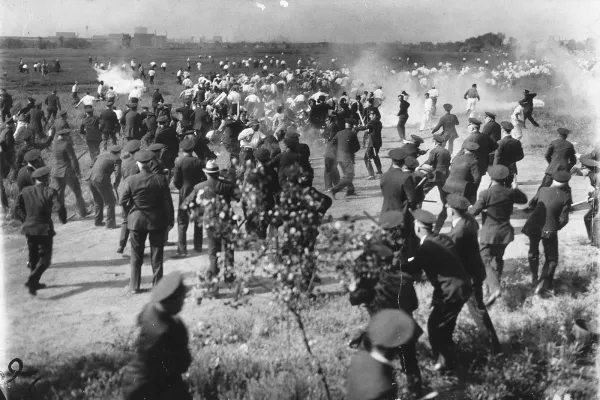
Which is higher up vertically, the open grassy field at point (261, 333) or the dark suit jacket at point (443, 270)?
the dark suit jacket at point (443, 270)

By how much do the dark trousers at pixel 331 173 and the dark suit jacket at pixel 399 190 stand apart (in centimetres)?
446

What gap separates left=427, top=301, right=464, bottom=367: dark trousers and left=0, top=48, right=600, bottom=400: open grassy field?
0.29 metres

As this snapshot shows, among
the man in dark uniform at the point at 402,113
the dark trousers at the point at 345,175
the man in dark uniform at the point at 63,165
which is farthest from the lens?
the man in dark uniform at the point at 402,113

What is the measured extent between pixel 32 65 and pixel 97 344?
3476 centimetres

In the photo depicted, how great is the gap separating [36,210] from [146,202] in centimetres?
143

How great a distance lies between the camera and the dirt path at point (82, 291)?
640cm

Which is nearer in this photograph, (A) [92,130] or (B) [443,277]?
(B) [443,277]

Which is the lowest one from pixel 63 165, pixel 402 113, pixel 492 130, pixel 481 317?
pixel 481 317

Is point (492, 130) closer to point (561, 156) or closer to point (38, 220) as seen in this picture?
point (561, 156)

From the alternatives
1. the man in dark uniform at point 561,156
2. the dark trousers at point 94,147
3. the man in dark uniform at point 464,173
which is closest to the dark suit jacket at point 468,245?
the man in dark uniform at point 464,173

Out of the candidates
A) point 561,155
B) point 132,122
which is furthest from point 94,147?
point 561,155

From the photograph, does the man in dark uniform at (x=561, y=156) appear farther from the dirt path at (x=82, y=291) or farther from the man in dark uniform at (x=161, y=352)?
the man in dark uniform at (x=161, y=352)

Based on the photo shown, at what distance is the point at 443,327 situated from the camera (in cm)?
541

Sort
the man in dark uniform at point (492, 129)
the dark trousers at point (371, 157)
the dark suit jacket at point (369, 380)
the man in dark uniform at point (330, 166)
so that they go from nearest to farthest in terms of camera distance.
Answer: the dark suit jacket at point (369, 380)
the man in dark uniform at point (492, 129)
the man in dark uniform at point (330, 166)
the dark trousers at point (371, 157)
